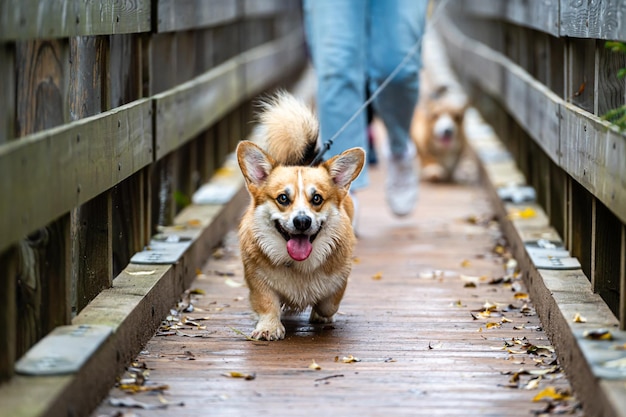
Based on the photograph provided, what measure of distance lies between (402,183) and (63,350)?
4415 mm

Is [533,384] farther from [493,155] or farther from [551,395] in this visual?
[493,155]

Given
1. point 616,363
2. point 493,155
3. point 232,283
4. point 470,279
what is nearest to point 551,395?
point 616,363

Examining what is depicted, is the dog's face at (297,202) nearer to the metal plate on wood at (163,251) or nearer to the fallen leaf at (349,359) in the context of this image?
the fallen leaf at (349,359)

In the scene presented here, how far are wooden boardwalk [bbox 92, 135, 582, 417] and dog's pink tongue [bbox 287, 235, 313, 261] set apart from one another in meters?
0.36

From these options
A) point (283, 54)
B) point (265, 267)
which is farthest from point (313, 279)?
point (283, 54)

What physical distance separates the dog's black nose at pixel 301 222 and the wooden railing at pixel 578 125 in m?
1.11

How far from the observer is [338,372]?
411 cm

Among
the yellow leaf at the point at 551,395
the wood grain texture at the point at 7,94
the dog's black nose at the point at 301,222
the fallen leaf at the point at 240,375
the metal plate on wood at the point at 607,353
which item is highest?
the wood grain texture at the point at 7,94

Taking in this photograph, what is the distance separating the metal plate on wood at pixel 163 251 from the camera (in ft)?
17.0

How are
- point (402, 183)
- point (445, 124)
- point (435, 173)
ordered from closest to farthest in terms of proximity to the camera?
point (402, 183), point (435, 173), point (445, 124)

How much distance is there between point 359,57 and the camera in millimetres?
6602

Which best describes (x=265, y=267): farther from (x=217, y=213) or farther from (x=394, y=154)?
(x=394, y=154)

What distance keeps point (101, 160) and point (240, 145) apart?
67cm

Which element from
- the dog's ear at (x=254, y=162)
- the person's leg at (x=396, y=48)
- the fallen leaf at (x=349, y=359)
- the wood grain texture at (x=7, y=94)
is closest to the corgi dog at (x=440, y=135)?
the person's leg at (x=396, y=48)
